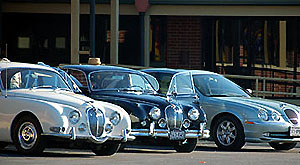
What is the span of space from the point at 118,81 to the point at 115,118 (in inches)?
81.8

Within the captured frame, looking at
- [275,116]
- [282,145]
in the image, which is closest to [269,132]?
[275,116]

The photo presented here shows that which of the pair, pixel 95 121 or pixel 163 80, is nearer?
pixel 95 121

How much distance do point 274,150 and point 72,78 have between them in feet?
14.3

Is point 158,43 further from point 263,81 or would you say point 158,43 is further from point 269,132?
point 269,132

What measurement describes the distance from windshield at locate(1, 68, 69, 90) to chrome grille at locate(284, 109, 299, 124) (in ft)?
14.8

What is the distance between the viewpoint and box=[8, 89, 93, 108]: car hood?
38.8 feet

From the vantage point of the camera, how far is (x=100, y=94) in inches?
536

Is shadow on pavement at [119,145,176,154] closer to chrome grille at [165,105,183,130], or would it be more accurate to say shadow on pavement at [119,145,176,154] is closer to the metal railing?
chrome grille at [165,105,183,130]

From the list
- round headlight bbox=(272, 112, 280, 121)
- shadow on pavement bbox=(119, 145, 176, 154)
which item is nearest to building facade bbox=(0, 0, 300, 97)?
shadow on pavement bbox=(119, 145, 176, 154)

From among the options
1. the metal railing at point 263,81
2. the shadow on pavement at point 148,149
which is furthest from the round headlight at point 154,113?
the metal railing at point 263,81

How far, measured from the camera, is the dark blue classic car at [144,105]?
13.0 metres

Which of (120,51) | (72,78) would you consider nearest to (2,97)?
(72,78)

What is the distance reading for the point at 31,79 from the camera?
1285cm

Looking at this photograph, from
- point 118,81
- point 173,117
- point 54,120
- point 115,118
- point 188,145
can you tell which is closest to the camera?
point 54,120
